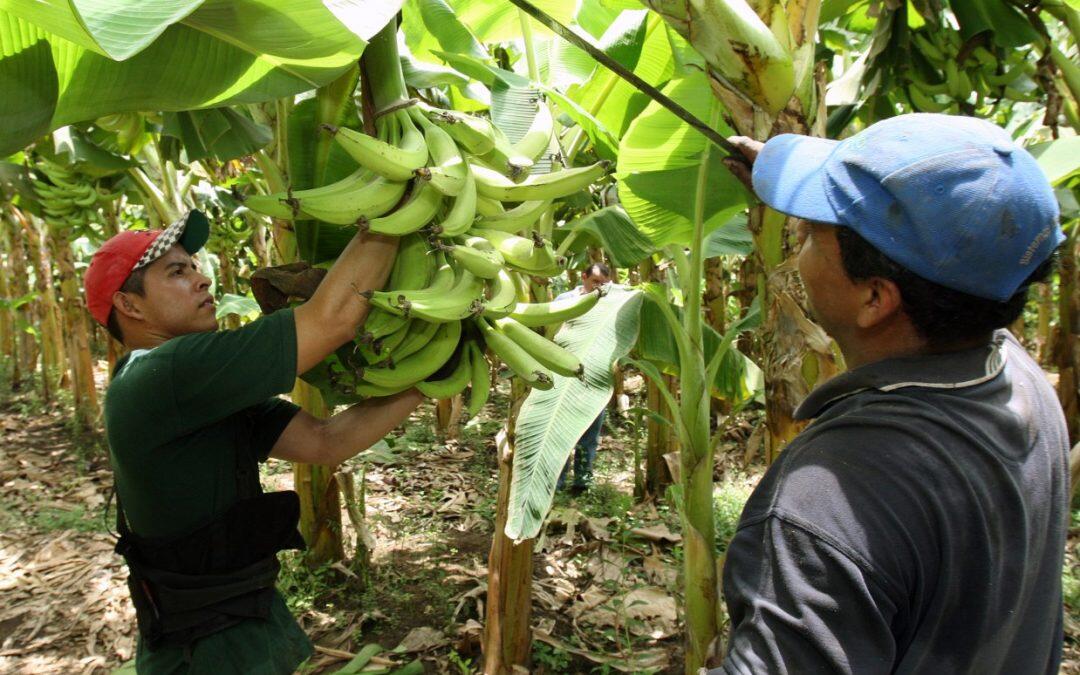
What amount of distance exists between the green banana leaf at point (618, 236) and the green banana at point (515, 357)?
1288mm

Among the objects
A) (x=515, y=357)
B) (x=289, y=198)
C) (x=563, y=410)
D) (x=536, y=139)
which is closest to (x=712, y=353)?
(x=563, y=410)

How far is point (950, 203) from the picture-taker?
31.6 inches

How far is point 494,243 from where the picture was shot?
117cm

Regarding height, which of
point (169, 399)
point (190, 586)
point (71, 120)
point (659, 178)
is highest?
point (71, 120)

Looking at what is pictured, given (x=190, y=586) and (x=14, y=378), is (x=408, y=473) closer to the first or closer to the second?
(x=190, y=586)

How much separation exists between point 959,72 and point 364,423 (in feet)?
7.70

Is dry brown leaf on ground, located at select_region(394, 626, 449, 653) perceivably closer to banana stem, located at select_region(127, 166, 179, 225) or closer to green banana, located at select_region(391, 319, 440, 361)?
green banana, located at select_region(391, 319, 440, 361)

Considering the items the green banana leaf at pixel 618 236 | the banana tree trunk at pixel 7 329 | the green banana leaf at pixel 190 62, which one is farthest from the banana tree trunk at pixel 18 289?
the green banana leaf at pixel 190 62

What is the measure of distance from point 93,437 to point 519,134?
234 inches

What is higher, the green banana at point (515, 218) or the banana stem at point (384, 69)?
the banana stem at point (384, 69)

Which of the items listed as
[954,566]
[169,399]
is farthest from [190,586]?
[954,566]

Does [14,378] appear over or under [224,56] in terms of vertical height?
under

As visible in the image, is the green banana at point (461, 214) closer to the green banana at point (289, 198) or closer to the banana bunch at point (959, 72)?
the green banana at point (289, 198)

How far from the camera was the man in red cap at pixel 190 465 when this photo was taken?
1.33 m
